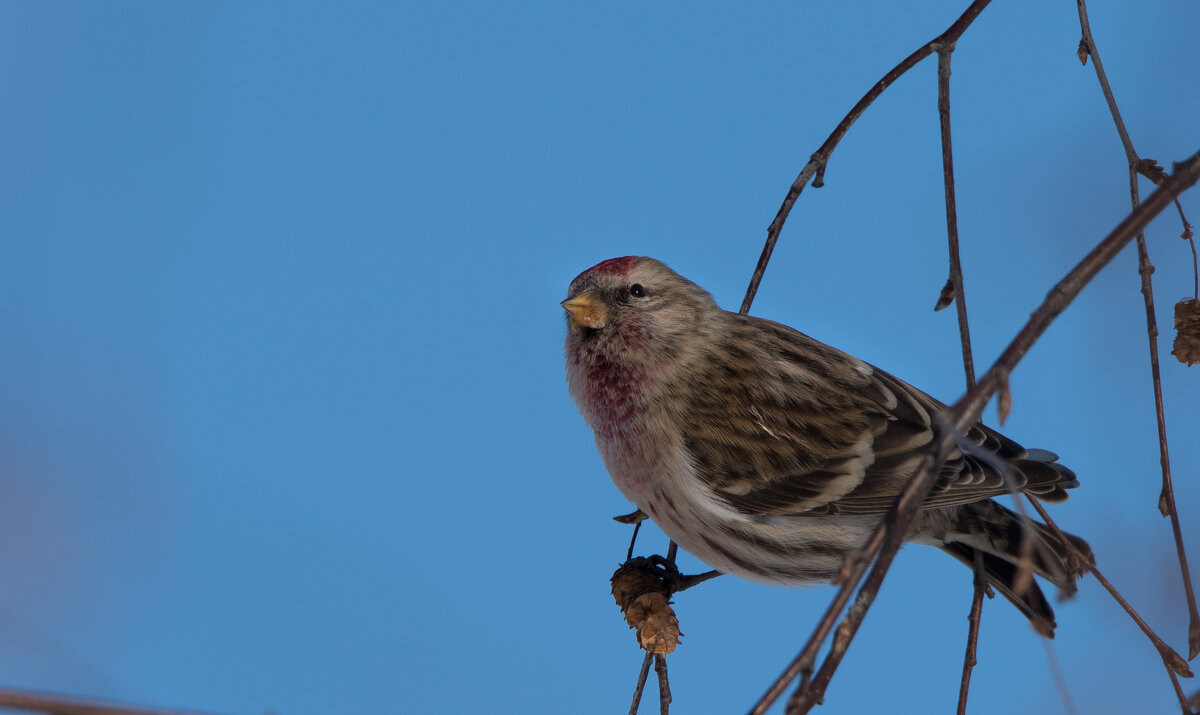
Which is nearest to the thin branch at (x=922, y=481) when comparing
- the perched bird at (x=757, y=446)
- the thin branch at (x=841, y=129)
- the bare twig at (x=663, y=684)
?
the bare twig at (x=663, y=684)

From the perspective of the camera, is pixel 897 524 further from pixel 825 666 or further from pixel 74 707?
pixel 74 707

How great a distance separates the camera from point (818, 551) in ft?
5.50

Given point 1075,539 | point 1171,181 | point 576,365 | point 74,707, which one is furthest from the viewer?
point 576,365

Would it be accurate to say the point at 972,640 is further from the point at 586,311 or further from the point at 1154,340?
the point at 586,311

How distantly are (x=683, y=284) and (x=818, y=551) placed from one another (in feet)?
1.63

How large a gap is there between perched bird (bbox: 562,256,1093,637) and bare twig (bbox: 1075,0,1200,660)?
367 millimetres

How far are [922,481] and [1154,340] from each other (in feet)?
2.14

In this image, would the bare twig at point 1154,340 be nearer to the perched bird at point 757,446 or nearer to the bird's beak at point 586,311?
the perched bird at point 757,446

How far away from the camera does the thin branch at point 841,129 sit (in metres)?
1.44

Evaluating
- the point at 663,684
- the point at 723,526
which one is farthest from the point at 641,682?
the point at 723,526

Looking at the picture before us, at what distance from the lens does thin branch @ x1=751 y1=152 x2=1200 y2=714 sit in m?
0.66

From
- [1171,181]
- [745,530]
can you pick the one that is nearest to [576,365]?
[745,530]

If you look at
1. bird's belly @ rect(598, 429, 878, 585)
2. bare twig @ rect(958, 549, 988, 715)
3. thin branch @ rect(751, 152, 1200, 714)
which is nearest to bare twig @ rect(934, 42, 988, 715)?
bare twig @ rect(958, 549, 988, 715)

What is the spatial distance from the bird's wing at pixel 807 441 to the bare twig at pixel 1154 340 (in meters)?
0.37
